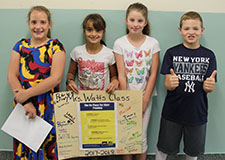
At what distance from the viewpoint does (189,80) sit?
50.9 inches

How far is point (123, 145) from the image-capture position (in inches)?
51.8

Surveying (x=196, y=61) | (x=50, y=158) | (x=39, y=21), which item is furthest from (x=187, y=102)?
(x=39, y=21)

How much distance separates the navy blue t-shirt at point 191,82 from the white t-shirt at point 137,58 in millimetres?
137

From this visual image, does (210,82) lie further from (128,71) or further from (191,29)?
(128,71)

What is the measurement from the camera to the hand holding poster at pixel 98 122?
125 centimetres

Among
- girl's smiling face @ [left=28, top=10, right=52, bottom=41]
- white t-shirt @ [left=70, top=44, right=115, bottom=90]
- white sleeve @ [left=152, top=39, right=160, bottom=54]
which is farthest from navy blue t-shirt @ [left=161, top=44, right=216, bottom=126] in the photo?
girl's smiling face @ [left=28, top=10, right=52, bottom=41]

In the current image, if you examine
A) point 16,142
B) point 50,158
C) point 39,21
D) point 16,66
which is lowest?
point 50,158

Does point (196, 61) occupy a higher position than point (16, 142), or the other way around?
point (196, 61)

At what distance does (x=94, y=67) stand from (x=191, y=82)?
24.9 inches

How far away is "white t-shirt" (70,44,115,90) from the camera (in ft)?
4.45

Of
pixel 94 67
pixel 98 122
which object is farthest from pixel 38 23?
pixel 98 122

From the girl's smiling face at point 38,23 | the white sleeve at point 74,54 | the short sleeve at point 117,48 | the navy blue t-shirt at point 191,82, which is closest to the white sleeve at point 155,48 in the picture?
the navy blue t-shirt at point 191,82

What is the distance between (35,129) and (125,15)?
965mm

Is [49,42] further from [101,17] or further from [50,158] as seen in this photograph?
[50,158]
